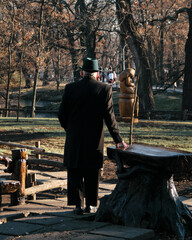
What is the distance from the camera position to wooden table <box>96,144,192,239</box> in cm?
493

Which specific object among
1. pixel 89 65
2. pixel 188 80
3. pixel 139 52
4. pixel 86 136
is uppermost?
pixel 139 52

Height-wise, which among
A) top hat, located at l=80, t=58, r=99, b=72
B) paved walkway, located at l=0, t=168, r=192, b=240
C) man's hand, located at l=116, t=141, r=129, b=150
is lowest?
paved walkway, located at l=0, t=168, r=192, b=240

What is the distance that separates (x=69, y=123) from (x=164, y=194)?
64.6 inches

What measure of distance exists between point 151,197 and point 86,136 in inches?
49.3

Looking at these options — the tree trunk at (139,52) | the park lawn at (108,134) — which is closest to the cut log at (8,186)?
the park lawn at (108,134)

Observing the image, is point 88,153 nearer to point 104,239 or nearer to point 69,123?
point 69,123

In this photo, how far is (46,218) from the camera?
17.8ft

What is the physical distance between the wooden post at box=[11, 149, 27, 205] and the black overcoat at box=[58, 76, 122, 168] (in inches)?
55.2

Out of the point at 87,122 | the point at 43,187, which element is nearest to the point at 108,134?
the point at 43,187

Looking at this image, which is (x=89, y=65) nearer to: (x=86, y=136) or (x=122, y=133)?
(x=86, y=136)

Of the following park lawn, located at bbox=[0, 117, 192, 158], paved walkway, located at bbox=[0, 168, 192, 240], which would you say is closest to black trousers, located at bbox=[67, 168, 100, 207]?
paved walkway, located at bbox=[0, 168, 192, 240]

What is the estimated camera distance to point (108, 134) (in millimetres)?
17969

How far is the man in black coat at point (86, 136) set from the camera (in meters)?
5.86

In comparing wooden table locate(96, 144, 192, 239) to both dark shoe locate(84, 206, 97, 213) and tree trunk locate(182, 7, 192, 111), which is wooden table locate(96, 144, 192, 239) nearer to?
dark shoe locate(84, 206, 97, 213)
